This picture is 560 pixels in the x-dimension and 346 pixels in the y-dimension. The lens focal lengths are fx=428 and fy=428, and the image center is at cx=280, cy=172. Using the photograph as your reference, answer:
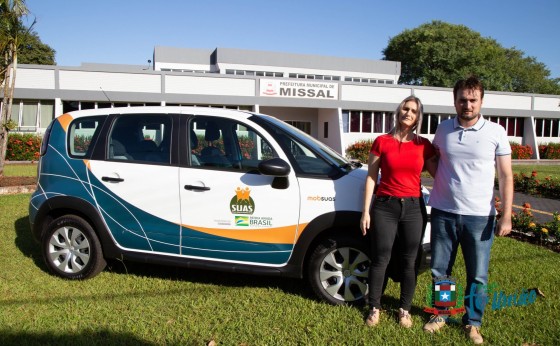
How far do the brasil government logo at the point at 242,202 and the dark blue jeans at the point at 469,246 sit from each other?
1.56 meters

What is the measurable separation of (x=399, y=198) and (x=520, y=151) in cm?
2740

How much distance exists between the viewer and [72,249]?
445 cm

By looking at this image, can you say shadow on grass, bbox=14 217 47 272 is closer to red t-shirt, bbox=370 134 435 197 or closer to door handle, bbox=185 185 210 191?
door handle, bbox=185 185 210 191

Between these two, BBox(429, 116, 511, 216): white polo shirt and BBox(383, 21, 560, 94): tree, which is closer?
BBox(429, 116, 511, 216): white polo shirt

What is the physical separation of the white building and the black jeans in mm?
19030

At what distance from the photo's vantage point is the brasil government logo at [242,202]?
12.8ft

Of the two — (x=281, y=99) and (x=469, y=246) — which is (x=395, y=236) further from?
(x=281, y=99)

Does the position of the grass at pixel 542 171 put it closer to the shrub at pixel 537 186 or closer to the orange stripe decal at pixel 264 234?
the shrub at pixel 537 186

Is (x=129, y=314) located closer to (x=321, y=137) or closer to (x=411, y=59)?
(x=321, y=137)

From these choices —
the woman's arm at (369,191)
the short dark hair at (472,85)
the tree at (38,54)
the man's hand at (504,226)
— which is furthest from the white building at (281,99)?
the tree at (38,54)

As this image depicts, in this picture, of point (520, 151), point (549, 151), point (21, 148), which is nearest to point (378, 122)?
point (520, 151)

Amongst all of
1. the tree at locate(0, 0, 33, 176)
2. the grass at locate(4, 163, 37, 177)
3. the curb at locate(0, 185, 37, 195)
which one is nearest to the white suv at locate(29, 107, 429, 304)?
the curb at locate(0, 185, 37, 195)

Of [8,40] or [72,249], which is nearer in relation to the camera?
[72,249]

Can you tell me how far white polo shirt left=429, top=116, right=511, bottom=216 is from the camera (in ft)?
10.4
